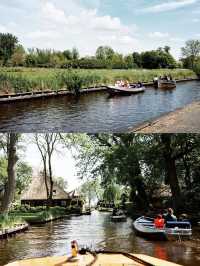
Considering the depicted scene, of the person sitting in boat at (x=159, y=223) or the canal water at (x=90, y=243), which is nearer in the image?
the canal water at (x=90, y=243)

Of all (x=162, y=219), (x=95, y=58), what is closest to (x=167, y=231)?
(x=162, y=219)

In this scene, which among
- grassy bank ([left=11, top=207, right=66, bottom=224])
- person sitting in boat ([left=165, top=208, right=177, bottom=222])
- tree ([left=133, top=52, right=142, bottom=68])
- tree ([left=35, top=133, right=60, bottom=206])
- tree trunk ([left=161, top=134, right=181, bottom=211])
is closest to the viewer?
tree ([left=133, top=52, right=142, bottom=68])

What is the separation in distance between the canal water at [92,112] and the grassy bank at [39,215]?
472 cm

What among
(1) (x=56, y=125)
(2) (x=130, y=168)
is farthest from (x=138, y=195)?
(1) (x=56, y=125)

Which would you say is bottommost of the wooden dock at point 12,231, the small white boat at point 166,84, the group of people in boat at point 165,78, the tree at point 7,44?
the wooden dock at point 12,231

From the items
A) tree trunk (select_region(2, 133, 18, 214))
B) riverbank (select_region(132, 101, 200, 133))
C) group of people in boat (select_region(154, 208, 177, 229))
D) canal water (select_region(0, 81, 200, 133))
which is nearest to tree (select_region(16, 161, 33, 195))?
tree trunk (select_region(2, 133, 18, 214))

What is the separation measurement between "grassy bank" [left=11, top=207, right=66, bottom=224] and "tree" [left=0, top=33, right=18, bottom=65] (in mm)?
5163

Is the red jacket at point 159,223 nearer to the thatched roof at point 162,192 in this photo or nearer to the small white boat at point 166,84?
the thatched roof at point 162,192

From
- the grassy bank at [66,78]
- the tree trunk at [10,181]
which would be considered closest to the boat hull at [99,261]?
the grassy bank at [66,78]

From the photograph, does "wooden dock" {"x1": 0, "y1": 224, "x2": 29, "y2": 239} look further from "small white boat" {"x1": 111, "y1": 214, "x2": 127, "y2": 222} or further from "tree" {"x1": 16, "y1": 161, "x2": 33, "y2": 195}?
"small white boat" {"x1": 111, "y1": 214, "x2": 127, "y2": 222}

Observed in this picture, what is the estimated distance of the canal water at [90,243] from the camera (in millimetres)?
7785

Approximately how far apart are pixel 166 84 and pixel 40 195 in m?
7.60

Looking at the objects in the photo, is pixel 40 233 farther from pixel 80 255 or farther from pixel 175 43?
pixel 175 43

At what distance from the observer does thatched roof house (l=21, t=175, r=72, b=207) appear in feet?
41.6
